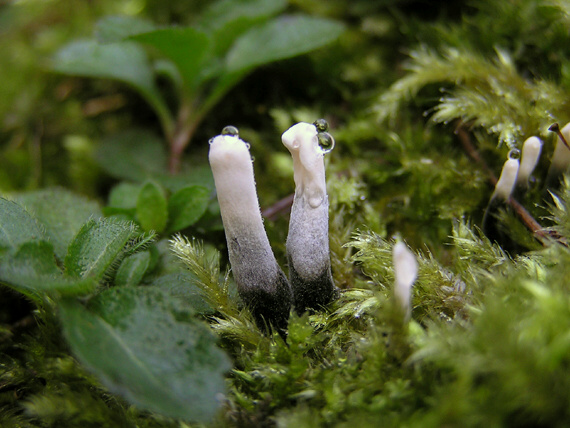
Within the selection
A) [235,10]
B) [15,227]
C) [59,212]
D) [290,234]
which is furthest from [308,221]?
[235,10]

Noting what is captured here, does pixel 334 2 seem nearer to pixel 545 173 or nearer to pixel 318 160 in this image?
pixel 545 173

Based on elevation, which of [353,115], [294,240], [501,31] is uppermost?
[501,31]

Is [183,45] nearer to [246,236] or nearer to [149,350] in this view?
[246,236]

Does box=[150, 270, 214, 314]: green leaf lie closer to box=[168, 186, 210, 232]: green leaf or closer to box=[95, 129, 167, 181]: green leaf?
box=[168, 186, 210, 232]: green leaf

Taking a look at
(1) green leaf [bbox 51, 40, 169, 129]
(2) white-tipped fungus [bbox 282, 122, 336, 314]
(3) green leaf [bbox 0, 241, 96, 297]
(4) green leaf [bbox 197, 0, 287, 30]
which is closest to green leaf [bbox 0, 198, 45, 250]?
(3) green leaf [bbox 0, 241, 96, 297]

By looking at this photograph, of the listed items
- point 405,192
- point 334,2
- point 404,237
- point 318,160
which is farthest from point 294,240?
point 334,2

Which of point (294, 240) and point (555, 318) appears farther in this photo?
point (294, 240)

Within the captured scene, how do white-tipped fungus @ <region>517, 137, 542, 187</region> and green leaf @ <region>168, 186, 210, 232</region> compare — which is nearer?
white-tipped fungus @ <region>517, 137, 542, 187</region>
